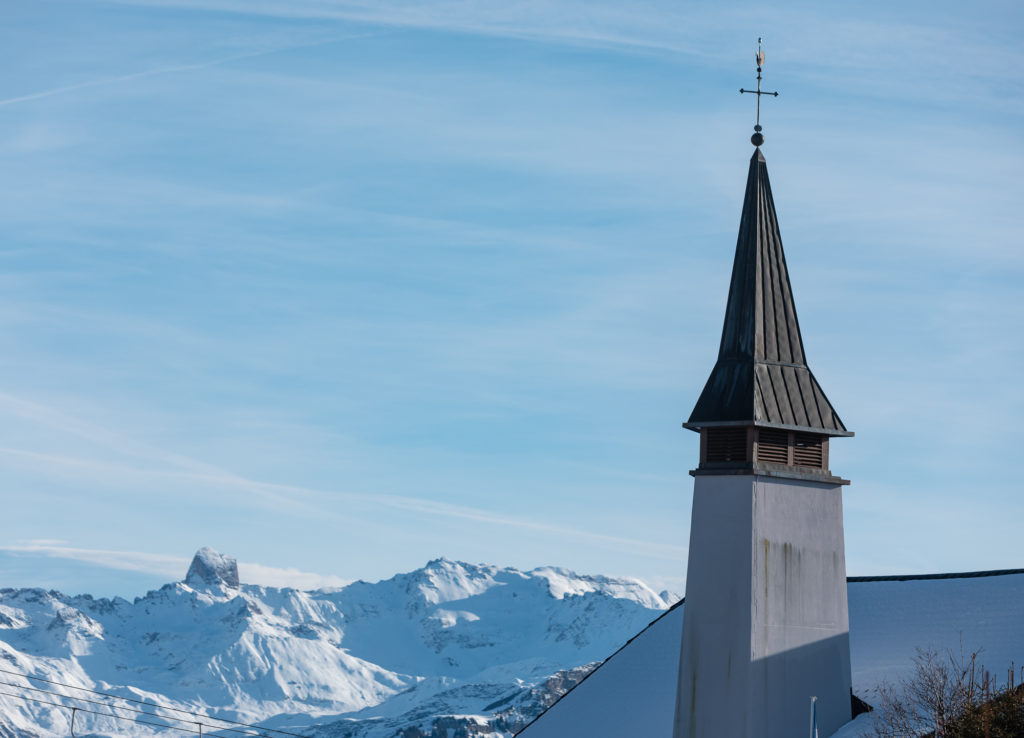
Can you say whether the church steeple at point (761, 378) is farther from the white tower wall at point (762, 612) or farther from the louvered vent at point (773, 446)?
the white tower wall at point (762, 612)

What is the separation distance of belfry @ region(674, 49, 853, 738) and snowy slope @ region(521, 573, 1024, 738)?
267cm

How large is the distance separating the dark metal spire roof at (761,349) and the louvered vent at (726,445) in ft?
1.36

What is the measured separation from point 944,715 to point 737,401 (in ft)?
32.1

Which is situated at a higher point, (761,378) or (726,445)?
(761,378)

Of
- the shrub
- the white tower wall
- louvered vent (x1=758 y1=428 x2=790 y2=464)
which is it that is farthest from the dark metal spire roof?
the shrub

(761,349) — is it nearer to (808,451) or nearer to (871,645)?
(808,451)

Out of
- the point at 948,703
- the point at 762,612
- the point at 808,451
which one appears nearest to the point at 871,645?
the point at 762,612

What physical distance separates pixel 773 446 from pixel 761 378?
6.13 ft

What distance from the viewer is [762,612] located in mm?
40469

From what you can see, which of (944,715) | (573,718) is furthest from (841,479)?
(573,718)

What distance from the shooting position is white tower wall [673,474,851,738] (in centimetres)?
4019

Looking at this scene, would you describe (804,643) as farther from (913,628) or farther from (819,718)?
(913,628)

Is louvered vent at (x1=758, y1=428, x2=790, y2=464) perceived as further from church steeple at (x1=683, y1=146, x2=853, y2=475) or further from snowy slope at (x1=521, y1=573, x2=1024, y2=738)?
snowy slope at (x1=521, y1=573, x2=1024, y2=738)

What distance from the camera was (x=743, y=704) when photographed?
39.8 m
